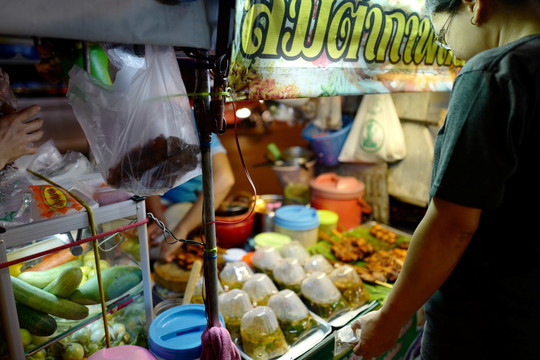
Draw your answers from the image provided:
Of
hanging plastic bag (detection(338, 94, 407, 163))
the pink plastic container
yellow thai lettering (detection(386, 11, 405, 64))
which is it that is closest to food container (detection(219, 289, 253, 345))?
the pink plastic container

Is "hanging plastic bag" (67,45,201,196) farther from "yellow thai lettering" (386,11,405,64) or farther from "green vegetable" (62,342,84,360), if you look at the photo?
"yellow thai lettering" (386,11,405,64)

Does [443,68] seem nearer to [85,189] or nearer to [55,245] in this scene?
[85,189]

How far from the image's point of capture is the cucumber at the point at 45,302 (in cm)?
124

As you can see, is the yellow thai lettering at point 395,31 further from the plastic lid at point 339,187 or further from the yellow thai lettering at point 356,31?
the plastic lid at point 339,187

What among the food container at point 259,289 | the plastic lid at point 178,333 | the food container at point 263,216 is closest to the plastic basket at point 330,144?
the food container at point 263,216

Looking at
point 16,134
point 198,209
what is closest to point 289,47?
point 16,134

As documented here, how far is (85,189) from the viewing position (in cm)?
142

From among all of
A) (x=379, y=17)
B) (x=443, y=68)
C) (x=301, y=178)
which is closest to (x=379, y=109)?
(x=443, y=68)

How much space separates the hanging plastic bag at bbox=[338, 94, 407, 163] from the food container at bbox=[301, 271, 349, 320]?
164cm

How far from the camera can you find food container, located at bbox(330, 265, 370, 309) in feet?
7.50

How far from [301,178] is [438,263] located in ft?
9.76

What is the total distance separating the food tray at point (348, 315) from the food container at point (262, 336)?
37 centimetres

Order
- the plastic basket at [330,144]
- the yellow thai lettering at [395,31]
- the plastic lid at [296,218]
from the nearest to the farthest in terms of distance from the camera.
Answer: the yellow thai lettering at [395,31] → the plastic lid at [296,218] → the plastic basket at [330,144]

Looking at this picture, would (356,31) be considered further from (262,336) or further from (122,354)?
(122,354)
